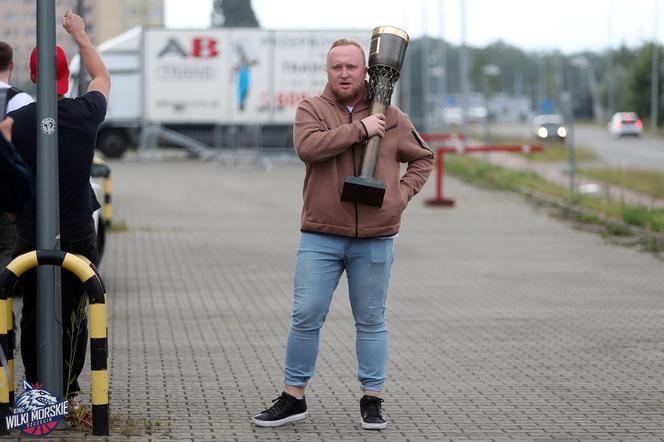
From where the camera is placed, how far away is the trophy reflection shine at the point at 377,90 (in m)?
5.91

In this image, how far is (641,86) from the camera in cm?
8081

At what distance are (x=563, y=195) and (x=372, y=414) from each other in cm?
1736

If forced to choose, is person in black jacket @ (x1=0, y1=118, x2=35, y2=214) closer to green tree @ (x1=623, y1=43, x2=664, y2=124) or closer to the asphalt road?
the asphalt road

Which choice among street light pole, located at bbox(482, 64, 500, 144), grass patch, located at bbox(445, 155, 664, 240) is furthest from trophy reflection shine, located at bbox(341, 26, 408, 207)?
street light pole, located at bbox(482, 64, 500, 144)

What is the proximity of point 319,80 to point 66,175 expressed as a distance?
33391 mm

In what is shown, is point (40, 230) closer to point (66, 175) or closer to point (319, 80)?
point (66, 175)

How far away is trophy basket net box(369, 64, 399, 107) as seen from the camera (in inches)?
239

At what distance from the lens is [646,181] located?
28625 millimetres

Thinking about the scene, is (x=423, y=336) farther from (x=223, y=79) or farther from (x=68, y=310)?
(x=223, y=79)

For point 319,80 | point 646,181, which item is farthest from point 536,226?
point 319,80

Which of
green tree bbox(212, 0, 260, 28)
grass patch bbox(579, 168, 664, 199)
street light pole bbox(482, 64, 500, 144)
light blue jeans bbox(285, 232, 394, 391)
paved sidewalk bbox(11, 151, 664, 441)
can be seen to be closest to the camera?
light blue jeans bbox(285, 232, 394, 391)

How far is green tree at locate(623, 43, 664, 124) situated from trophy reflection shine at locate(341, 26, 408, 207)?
71.5m

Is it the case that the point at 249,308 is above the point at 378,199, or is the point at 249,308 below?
below

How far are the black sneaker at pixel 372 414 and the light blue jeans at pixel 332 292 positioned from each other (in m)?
0.06
